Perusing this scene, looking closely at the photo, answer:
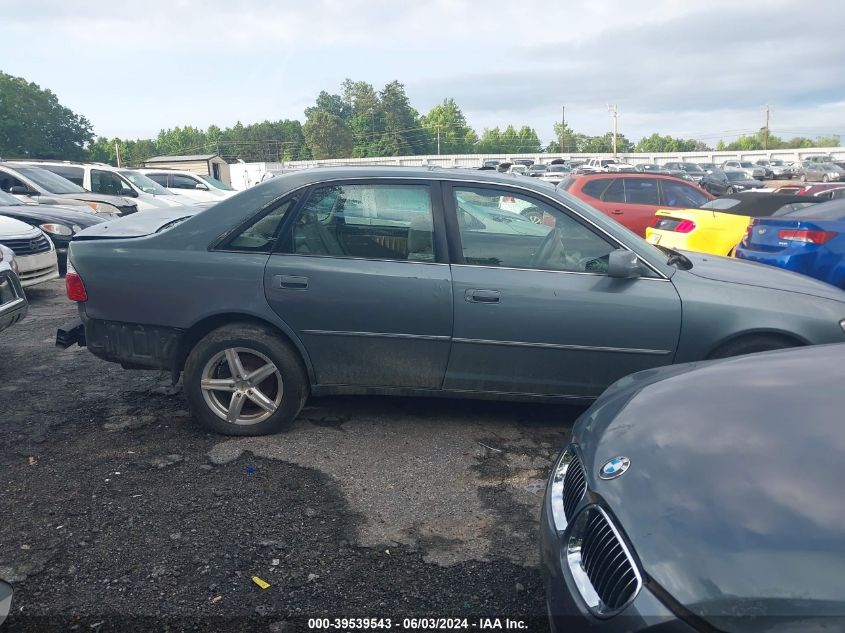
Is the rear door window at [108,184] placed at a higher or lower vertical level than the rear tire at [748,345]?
higher

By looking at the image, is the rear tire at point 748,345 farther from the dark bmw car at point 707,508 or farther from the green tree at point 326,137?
the green tree at point 326,137

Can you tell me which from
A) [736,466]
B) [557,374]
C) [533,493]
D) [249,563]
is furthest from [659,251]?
[249,563]

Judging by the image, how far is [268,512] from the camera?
3371 mm

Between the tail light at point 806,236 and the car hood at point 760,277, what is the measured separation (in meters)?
2.12

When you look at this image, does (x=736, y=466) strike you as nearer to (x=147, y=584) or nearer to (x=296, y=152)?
(x=147, y=584)

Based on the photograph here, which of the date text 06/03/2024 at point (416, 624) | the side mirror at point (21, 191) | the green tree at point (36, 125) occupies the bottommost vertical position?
the date text 06/03/2024 at point (416, 624)

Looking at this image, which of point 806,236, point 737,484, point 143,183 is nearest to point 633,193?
point 806,236

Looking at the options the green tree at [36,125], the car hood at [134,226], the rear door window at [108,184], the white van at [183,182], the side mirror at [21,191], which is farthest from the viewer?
the green tree at [36,125]

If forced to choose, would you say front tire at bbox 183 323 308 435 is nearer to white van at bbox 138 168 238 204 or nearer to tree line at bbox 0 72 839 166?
white van at bbox 138 168 238 204

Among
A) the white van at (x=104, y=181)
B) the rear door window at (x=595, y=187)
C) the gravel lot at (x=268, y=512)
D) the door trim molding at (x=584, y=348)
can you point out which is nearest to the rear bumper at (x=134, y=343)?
the gravel lot at (x=268, y=512)

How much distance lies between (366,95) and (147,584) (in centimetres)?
11709

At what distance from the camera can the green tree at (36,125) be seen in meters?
55.9

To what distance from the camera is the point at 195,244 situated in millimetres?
4234

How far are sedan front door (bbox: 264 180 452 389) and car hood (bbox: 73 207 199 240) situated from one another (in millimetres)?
1096
